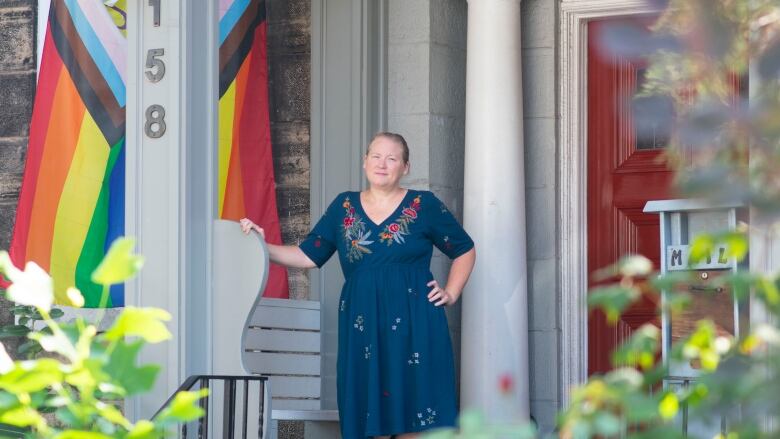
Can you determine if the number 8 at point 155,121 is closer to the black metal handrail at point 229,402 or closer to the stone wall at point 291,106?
the black metal handrail at point 229,402

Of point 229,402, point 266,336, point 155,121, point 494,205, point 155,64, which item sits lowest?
point 229,402

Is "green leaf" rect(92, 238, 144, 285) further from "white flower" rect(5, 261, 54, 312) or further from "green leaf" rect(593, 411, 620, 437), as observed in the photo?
"green leaf" rect(593, 411, 620, 437)

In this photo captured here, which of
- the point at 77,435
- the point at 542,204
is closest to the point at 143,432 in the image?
the point at 77,435

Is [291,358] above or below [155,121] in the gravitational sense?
below

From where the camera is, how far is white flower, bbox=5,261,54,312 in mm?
1633

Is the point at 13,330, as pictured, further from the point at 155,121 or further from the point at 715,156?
the point at 715,156

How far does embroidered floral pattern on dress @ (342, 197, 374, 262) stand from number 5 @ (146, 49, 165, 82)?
0.77 metres

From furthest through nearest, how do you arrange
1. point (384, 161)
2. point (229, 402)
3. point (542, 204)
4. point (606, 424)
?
point (542, 204) < point (384, 161) < point (229, 402) < point (606, 424)

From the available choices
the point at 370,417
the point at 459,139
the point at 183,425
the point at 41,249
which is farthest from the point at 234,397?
the point at 459,139

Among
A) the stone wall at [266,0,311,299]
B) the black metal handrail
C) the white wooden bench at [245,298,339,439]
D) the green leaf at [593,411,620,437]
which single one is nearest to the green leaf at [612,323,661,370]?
the green leaf at [593,411,620,437]

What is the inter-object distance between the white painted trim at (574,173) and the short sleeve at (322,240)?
1332mm

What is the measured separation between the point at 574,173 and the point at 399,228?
136 centimetres

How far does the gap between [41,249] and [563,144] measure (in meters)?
2.13

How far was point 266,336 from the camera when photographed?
191 inches
